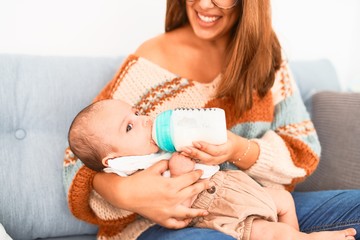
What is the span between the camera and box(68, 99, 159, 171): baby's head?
1238 mm

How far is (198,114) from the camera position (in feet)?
3.81

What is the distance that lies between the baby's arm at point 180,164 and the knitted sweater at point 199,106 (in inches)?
10.1

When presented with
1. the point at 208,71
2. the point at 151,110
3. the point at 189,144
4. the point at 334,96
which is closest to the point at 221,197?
the point at 189,144

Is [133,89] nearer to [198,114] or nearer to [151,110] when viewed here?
[151,110]

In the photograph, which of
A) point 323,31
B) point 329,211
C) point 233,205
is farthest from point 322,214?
point 323,31

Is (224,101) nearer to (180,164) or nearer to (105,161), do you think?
(180,164)

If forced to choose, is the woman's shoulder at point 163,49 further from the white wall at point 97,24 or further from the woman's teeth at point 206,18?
the white wall at point 97,24

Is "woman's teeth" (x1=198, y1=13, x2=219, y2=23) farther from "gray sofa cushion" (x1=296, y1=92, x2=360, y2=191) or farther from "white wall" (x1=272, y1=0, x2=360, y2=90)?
"white wall" (x1=272, y1=0, x2=360, y2=90)

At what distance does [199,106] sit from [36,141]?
23.4 inches

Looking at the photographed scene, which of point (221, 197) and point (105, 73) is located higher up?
point (105, 73)

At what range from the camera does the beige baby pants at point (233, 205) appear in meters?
1.25

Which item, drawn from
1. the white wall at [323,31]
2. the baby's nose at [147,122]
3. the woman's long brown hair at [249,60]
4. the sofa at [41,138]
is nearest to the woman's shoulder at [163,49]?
the woman's long brown hair at [249,60]

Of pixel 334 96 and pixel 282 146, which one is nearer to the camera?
pixel 282 146

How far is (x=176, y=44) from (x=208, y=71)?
15cm
